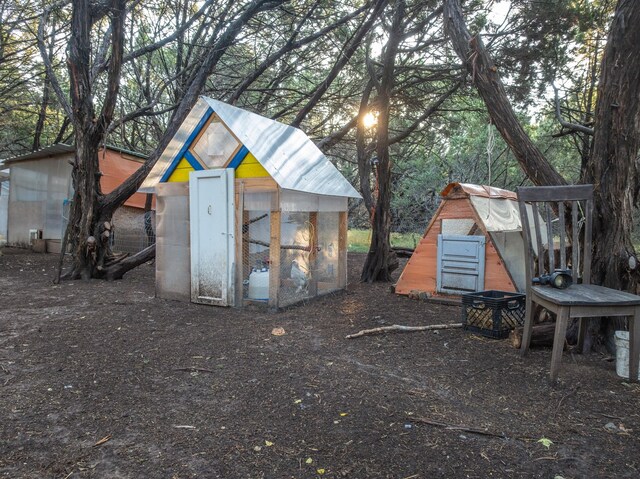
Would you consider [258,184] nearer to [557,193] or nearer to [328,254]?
[328,254]

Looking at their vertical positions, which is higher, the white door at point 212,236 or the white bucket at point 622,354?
the white door at point 212,236

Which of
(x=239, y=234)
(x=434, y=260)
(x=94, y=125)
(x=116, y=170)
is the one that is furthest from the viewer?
(x=116, y=170)

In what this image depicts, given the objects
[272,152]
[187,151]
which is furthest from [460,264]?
[187,151]

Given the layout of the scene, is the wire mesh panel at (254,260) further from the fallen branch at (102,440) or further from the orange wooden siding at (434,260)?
the fallen branch at (102,440)

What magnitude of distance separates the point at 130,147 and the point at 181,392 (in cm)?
1297

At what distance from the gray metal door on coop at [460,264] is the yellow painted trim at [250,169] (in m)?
2.90

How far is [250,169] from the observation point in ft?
18.4

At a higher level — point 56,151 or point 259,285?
point 56,151

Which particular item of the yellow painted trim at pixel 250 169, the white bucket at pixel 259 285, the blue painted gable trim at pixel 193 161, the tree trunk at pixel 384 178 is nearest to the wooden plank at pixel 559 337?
the yellow painted trim at pixel 250 169

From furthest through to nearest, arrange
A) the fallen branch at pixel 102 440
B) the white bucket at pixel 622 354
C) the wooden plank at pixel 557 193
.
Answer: the wooden plank at pixel 557 193 → the white bucket at pixel 622 354 → the fallen branch at pixel 102 440

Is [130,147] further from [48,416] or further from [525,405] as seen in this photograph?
[525,405]

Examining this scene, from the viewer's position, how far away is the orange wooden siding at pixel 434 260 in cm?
594

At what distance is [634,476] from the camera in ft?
6.84

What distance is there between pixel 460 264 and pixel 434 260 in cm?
45
